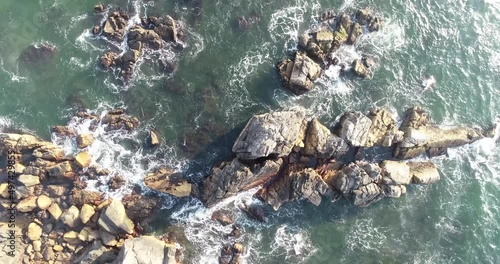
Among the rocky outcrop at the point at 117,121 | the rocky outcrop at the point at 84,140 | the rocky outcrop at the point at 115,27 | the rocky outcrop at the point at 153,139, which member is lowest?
the rocky outcrop at the point at 153,139

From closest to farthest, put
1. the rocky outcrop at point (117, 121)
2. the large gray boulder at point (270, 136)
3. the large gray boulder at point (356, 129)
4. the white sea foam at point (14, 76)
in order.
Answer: the large gray boulder at point (270, 136) → the large gray boulder at point (356, 129) → the rocky outcrop at point (117, 121) → the white sea foam at point (14, 76)

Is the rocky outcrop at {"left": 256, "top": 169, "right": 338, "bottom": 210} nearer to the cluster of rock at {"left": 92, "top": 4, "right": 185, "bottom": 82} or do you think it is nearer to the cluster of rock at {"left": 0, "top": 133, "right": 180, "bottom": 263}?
the cluster of rock at {"left": 0, "top": 133, "right": 180, "bottom": 263}

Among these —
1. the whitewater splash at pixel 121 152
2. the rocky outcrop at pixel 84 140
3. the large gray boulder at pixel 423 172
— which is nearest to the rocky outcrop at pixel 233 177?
the whitewater splash at pixel 121 152

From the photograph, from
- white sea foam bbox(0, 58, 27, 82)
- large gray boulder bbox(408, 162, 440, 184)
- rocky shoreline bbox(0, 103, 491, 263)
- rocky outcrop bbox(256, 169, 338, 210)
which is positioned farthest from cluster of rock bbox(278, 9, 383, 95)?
white sea foam bbox(0, 58, 27, 82)

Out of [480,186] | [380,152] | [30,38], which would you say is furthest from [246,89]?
[480,186]

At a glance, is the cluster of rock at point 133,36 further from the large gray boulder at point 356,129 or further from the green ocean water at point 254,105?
the large gray boulder at point 356,129
